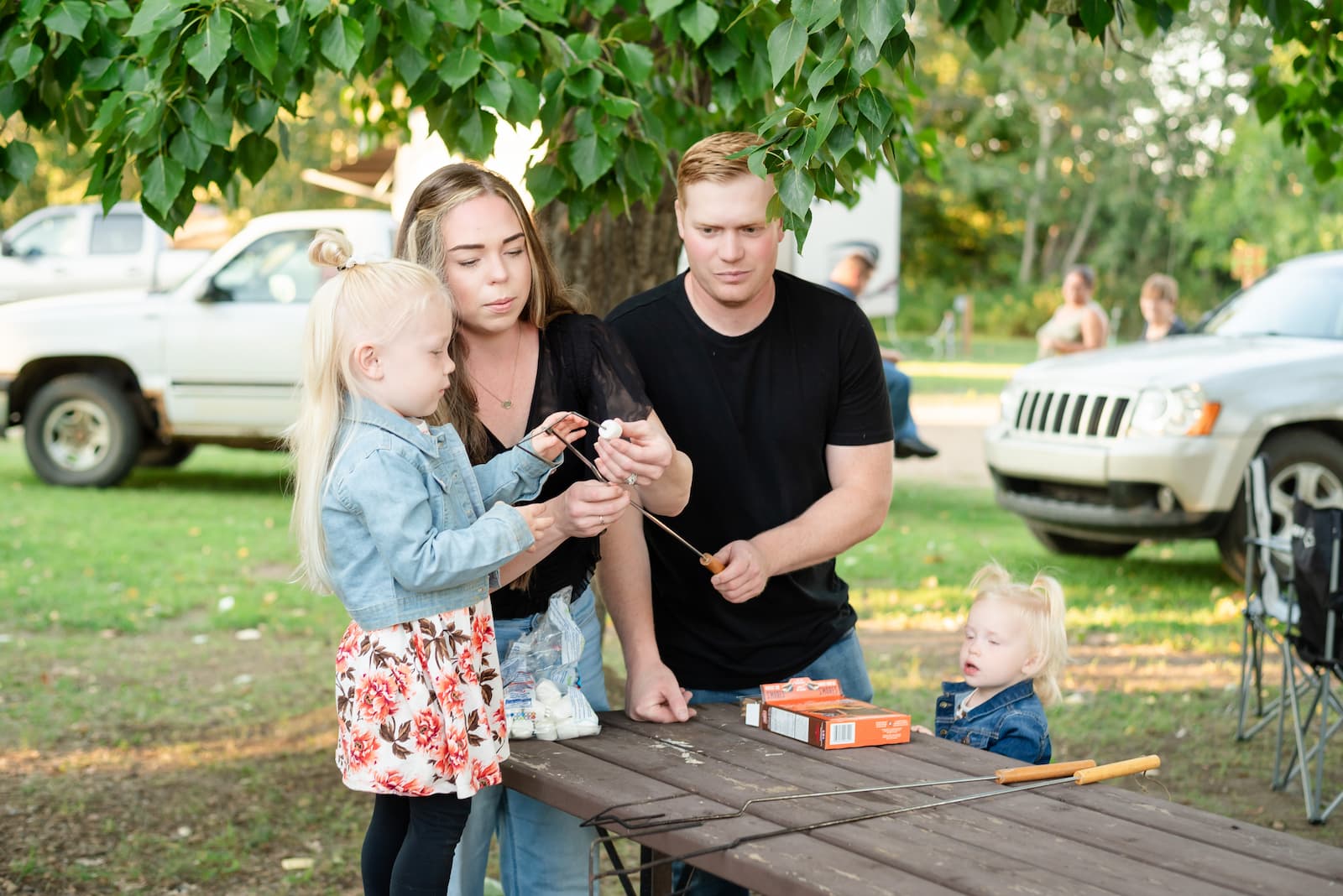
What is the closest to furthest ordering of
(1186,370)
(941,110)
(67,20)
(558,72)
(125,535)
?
(67,20) < (558,72) < (1186,370) < (125,535) < (941,110)

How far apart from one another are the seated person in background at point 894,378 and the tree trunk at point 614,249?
3185 mm

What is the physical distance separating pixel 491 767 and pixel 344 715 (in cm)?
27

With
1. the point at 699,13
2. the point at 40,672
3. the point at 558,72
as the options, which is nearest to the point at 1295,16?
the point at 699,13

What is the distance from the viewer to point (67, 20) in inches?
133

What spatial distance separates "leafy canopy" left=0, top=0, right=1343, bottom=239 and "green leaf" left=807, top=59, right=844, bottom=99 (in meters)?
0.07

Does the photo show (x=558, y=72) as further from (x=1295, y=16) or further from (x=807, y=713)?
(x=1295, y=16)

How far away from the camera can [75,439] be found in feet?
39.5

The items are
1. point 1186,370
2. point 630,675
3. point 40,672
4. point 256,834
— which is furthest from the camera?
point 1186,370

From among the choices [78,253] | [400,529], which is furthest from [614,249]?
[78,253]

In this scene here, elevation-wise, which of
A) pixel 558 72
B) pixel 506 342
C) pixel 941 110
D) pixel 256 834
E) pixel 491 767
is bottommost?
pixel 256 834

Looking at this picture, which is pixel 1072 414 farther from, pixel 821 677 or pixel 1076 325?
pixel 821 677

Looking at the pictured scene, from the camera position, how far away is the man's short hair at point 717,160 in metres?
2.97

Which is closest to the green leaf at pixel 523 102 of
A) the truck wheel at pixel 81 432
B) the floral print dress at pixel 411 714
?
the floral print dress at pixel 411 714

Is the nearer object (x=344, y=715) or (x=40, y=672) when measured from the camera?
(x=344, y=715)
